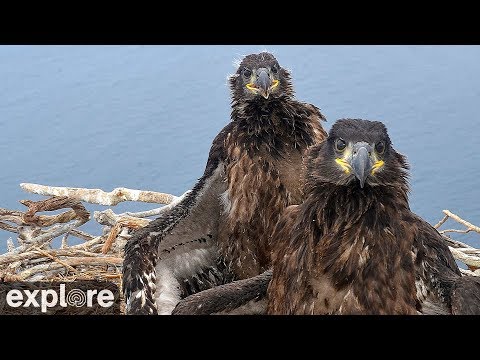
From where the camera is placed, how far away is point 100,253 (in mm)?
5961

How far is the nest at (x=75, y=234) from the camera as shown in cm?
549

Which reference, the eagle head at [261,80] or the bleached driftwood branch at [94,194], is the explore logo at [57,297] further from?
the eagle head at [261,80]

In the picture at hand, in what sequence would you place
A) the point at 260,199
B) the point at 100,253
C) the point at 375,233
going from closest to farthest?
the point at 375,233
the point at 260,199
the point at 100,253

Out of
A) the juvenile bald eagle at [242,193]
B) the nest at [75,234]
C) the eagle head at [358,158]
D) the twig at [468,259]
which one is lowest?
the nest at [75,234]

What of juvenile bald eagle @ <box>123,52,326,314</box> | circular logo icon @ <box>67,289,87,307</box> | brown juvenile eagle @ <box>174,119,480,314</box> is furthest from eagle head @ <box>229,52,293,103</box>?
circular logo icon @ <box>67,289,87,307</box>

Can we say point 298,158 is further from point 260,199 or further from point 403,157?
point 403,157

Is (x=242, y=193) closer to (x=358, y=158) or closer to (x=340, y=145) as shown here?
(x=340, y=145)

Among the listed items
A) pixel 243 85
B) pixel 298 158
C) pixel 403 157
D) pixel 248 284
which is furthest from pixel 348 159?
pixel 243 85

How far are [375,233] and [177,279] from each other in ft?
5.77

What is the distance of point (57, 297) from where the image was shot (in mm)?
4727

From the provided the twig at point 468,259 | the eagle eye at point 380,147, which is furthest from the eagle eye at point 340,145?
the twig at point 468,259

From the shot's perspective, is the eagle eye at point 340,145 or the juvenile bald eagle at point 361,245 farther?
the eagle eye at point 340,145

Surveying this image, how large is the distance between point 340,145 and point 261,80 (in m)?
1.41
